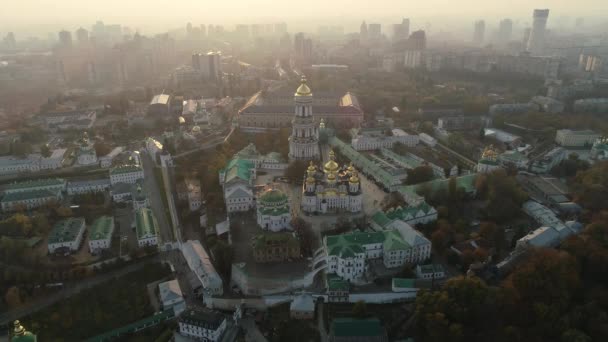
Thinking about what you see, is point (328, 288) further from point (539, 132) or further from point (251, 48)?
point (251, 48)

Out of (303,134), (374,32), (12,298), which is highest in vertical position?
(374,32)

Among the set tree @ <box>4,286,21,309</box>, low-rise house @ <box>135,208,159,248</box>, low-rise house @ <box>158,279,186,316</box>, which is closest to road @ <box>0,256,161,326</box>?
tree @ <box>4,286,21,309</box>

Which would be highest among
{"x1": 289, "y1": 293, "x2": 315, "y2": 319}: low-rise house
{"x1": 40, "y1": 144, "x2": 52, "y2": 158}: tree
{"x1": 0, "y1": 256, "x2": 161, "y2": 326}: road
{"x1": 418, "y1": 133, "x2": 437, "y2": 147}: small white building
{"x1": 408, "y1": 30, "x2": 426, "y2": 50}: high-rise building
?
{"x1": 408, "y1": 30, "x2": 426, "y2": 50}: high-rise building

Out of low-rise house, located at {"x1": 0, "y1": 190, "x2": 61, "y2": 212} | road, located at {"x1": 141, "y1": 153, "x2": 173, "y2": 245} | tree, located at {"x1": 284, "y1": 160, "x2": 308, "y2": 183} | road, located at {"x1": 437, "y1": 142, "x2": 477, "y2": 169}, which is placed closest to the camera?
road, located at {"x1": 141, "y1": 153, "x2": 173, "y2": 245}

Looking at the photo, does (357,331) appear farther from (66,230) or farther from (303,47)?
(303,47)

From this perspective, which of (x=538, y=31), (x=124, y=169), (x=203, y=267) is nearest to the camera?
(x=203, y=267)

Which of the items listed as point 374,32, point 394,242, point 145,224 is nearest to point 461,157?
point 394,242

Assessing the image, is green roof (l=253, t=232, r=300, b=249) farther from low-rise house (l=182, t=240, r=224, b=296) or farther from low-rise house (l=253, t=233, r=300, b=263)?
low-rise house (l=182, t=240, r=224, b=296)
